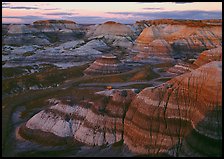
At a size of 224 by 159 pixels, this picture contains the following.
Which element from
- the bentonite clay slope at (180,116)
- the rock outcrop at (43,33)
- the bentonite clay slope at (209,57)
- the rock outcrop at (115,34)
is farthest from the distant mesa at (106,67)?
the rock outcrop at (43,33)

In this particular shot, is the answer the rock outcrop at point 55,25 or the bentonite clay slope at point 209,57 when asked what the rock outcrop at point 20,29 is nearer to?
the rock outcrop at point 55,25

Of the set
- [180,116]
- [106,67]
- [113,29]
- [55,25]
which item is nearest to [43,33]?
[55,25]

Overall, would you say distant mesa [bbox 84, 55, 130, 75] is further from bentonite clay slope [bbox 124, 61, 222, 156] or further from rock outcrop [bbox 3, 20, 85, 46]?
rock outcrop [bbox 3, 20, 85, 46]

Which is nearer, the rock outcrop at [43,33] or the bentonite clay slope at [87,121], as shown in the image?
the bentonite clay slope at [87,121]

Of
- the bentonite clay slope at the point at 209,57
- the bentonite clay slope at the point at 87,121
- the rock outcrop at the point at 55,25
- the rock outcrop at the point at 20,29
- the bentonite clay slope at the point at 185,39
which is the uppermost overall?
the rock outcrop at the point at 55,25

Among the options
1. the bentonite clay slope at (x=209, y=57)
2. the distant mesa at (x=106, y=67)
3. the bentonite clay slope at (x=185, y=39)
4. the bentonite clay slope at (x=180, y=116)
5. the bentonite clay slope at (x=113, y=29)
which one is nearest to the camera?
the bentonite clay slope at (x=180, y=116)

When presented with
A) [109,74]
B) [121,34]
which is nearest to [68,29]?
[121,34]

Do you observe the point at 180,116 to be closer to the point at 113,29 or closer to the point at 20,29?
the point at 113,29

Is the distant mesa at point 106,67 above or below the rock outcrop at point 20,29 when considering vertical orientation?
below

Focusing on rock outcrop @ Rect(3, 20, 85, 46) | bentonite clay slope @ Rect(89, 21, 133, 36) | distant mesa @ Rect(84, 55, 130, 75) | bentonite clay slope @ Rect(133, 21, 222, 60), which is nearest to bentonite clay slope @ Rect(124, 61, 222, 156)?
distant mesa @ Rect(84, 55, 130, 75)
